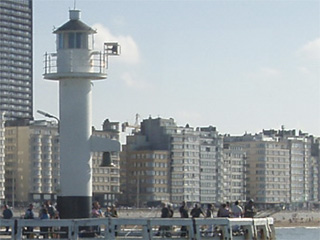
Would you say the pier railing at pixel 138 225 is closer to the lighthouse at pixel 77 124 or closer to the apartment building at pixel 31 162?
the lighthouse at pixel 77 124

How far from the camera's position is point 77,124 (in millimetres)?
30266

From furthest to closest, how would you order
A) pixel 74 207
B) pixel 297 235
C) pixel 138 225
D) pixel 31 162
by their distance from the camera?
pixel 31 162 < pixel 297 235 < pixel 74 207 < pixel 138 225

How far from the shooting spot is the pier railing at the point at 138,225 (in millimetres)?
26734

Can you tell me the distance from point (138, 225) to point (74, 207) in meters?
3.28

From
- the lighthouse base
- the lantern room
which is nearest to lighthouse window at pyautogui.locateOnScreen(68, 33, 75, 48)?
the lantern room

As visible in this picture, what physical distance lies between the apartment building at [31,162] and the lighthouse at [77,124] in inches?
6352

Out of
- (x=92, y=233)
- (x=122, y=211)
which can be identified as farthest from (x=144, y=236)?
(x=122, y=211)

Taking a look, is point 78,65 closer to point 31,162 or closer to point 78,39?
point 78,39

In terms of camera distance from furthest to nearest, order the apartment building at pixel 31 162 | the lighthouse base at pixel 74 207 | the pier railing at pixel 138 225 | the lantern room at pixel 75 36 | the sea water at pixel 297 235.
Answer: the apartment building at pixel 31 162, the sea water at pixel 297 235, the lantern room at pixel 75 36, the lighthouse base at pixel 74 207, the pier railing at pixel 138 225

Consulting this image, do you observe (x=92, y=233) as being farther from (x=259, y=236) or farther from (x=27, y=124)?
(x=27, y=124)

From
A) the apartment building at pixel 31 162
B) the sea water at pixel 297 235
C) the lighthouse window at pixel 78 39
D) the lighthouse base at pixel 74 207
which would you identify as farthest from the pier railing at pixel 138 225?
the apartment building at pixel 31 162

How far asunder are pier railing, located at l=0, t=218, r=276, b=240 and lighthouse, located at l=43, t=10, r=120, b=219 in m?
1.37

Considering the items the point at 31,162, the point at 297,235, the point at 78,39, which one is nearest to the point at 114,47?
the point at 78,39

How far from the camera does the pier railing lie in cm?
2673
